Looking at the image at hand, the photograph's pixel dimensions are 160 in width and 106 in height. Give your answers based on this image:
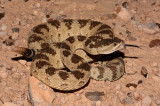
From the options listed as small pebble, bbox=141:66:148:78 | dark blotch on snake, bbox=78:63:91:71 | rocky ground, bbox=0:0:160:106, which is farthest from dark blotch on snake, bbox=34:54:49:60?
small pebble, bbox=141:66:148:78

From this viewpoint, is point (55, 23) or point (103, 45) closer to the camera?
point (103, 45)

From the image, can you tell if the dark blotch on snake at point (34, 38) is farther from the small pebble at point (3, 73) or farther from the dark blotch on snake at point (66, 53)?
the small pebble at point (3, 73)

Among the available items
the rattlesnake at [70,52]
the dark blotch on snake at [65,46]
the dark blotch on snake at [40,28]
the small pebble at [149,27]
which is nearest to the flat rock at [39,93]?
the rattlesnake at [70,52]

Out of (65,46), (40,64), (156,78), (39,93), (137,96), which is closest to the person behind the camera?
(39,93)

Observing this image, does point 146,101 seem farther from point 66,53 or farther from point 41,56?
point 41,56

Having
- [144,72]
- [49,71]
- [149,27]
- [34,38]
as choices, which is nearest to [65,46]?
[34,38]

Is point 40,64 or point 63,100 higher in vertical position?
→ point 40,64
